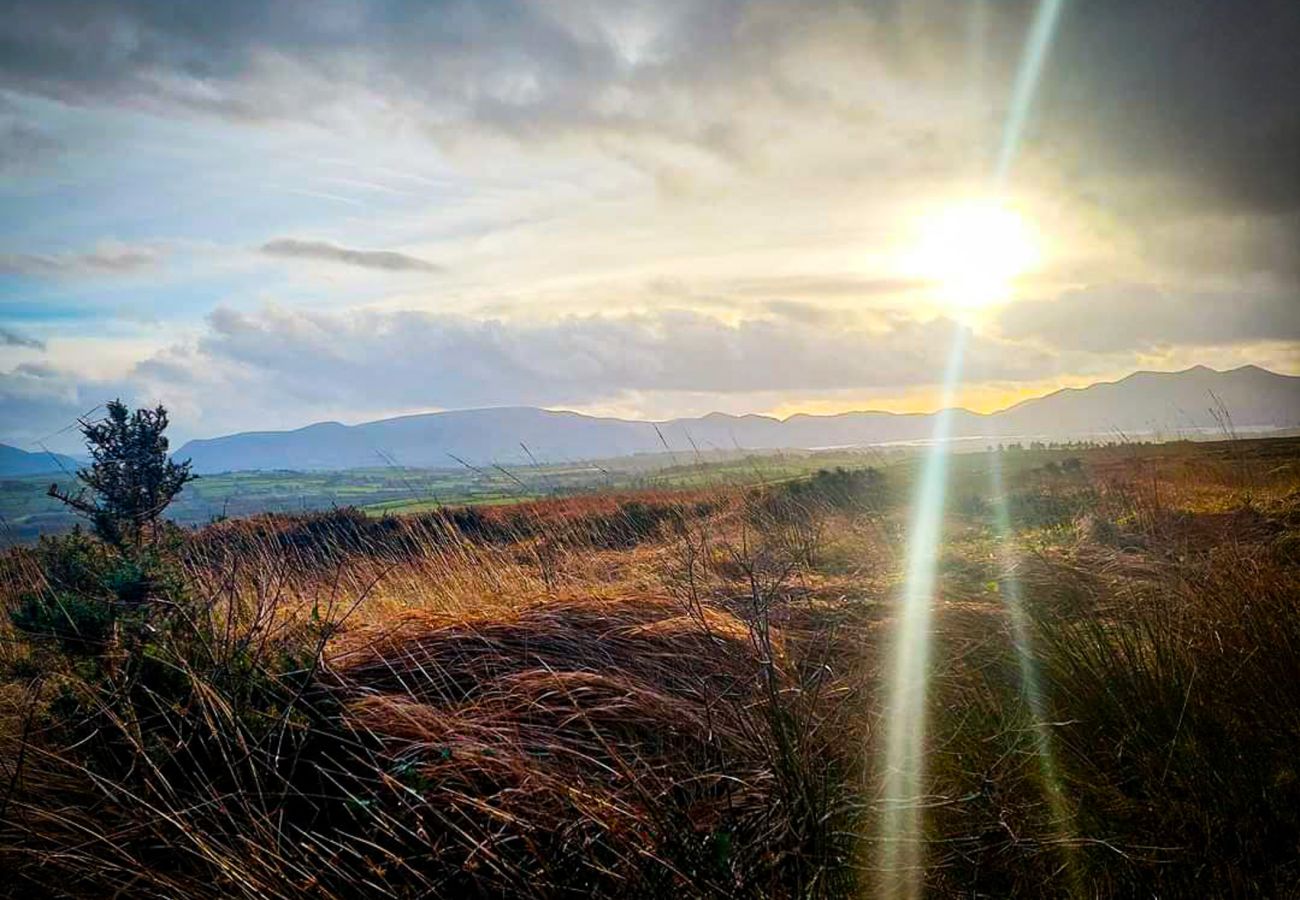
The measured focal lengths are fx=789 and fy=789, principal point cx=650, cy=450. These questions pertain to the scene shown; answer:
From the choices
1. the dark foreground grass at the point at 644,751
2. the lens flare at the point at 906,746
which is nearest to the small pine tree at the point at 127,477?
the dark foreground grass at the point at 644,751

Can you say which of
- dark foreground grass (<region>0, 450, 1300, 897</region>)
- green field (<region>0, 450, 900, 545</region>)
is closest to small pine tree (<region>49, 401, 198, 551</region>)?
green field (<region>0, 450, 900, 545</region>)

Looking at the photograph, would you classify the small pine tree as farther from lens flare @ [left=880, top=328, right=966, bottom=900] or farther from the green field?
lens flare @ [left=880, top=328, right=966, bottom=900]

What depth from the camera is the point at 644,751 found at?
124 inches

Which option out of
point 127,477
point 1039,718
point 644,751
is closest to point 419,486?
point 127,477

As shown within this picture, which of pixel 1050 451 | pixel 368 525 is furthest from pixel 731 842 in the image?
pixel 1050 451

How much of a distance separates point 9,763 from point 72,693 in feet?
1.07

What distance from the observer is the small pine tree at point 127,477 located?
686 cm

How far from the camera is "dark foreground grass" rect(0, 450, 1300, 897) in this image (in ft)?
7.95

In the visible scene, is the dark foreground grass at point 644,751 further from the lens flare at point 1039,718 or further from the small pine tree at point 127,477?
the small pine tree at point 127,477

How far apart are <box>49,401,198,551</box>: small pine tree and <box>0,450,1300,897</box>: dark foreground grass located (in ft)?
7.16

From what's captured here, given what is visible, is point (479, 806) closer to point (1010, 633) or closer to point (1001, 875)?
point (1001, 875)

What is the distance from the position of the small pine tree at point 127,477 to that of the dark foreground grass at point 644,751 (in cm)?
218

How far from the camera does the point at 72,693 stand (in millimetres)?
3213

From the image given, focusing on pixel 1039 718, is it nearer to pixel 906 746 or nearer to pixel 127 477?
pixel 906 746
